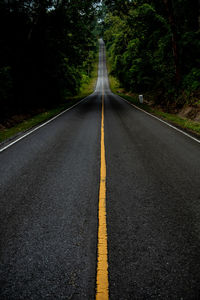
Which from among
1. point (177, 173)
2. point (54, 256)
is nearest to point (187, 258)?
point (54, 256)

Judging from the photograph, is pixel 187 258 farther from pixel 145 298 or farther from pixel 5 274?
pixel 5 274

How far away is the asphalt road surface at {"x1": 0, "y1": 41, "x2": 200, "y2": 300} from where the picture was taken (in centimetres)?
198

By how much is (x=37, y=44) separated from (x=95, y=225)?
67.3 ft

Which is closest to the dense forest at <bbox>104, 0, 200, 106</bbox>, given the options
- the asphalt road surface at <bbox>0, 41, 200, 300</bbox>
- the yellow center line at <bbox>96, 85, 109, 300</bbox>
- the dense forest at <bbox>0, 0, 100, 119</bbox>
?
the dense forest at <bbox>0, 0, 100, 119</bbox>

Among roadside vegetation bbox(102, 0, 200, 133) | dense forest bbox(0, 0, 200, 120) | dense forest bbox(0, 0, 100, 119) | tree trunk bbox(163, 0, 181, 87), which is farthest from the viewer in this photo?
dense forest bbox(0, 0, 100, 119)

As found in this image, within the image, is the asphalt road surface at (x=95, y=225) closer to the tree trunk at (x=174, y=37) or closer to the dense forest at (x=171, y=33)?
the dense forest at (x=171, y=33)

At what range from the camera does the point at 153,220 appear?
294 centimetres

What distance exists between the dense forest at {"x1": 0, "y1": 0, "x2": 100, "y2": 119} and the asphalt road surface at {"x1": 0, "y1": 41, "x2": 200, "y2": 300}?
10.6 metres

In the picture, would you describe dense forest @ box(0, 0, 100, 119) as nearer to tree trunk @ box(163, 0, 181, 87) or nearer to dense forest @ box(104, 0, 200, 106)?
dense forest @ box(104, 0, 200, 106)

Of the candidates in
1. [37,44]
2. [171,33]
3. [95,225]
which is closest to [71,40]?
[37,44]

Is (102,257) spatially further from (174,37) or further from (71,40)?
(71,40)

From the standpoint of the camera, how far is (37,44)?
18.8m

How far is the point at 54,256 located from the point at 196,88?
1522 cm

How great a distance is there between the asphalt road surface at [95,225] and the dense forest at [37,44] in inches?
419
